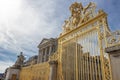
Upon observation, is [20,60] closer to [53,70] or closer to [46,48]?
[53,70]

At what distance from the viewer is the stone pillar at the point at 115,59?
352cm

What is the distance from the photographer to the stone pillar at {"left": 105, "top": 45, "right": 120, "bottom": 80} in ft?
11.5

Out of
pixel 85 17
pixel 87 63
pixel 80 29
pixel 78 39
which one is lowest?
pixel 87 63

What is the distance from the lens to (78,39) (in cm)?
563

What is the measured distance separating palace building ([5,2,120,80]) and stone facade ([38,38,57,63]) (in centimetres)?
1767

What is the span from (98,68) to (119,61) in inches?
36.1

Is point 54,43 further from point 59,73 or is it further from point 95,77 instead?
point 95,77

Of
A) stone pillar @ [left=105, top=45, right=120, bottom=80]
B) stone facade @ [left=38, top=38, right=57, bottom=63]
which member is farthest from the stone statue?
stone facade @ [left=38, top=38, right=57, bottom=63]

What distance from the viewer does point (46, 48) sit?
89.5ft

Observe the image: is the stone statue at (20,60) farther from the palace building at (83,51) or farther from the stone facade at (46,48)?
the stone facade at (46,48)

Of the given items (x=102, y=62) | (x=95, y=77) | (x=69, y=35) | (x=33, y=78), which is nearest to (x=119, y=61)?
(x=102, y=62)

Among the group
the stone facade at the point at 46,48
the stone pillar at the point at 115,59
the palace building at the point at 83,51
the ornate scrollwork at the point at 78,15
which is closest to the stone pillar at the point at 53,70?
the palace building at the point at 83,51

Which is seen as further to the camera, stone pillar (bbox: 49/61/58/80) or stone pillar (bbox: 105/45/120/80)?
stone pillar (bbox: 49/61/58/80)

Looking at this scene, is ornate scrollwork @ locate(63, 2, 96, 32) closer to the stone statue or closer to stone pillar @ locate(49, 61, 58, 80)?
stone pillar @ locate(49, 61, 58, 80)
